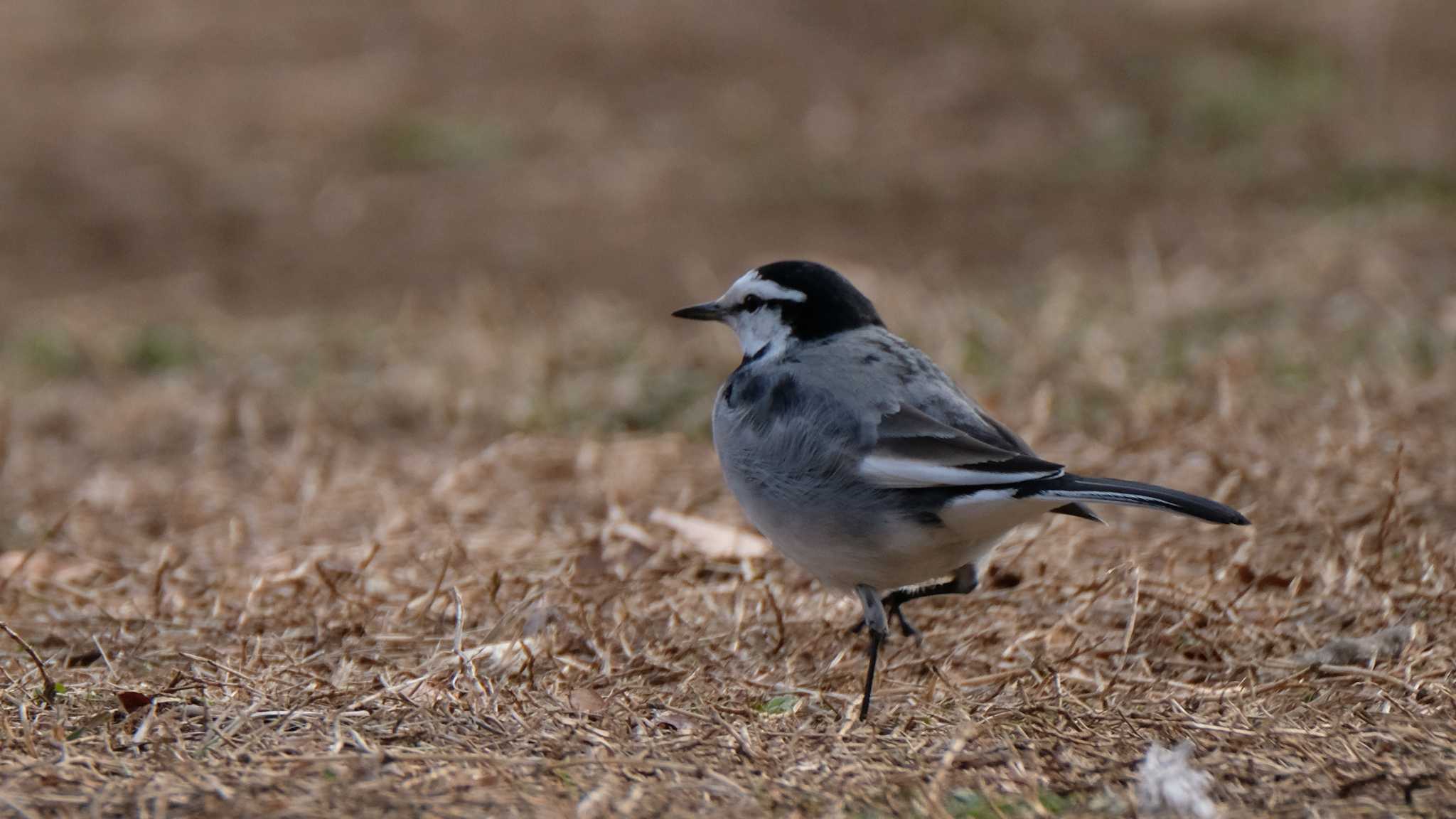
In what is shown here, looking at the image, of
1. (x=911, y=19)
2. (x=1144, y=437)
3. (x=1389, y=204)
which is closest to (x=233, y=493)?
(x=1144, y=437)

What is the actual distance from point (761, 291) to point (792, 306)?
0.11 m

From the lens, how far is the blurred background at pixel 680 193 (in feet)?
26.1

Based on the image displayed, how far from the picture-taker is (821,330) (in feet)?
15.3

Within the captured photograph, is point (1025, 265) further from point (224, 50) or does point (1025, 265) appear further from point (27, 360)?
point (224, 50)

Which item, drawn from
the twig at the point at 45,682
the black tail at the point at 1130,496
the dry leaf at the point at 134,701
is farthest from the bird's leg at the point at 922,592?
the twig at the point at 45,682

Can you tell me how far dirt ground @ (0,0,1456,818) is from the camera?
3.46m

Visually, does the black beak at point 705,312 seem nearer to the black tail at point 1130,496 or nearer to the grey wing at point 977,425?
the grey wing at point 977,425

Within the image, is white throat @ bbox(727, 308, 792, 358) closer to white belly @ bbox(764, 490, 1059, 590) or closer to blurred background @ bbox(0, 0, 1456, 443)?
white belly @ bbox(764, 490, 1059, 590)

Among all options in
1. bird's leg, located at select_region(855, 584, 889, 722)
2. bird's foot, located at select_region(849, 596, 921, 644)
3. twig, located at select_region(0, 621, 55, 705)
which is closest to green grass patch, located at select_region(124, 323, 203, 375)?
twig, located at select_region(0, 621, 55, 705)

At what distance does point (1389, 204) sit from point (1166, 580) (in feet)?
20.6

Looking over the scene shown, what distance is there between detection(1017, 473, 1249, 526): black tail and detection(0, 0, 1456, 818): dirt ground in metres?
0.49

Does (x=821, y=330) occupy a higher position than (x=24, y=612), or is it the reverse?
(x=821, y=330)

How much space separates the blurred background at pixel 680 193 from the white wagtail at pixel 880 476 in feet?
8.57

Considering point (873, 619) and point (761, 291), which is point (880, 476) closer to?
point (873, 619)
